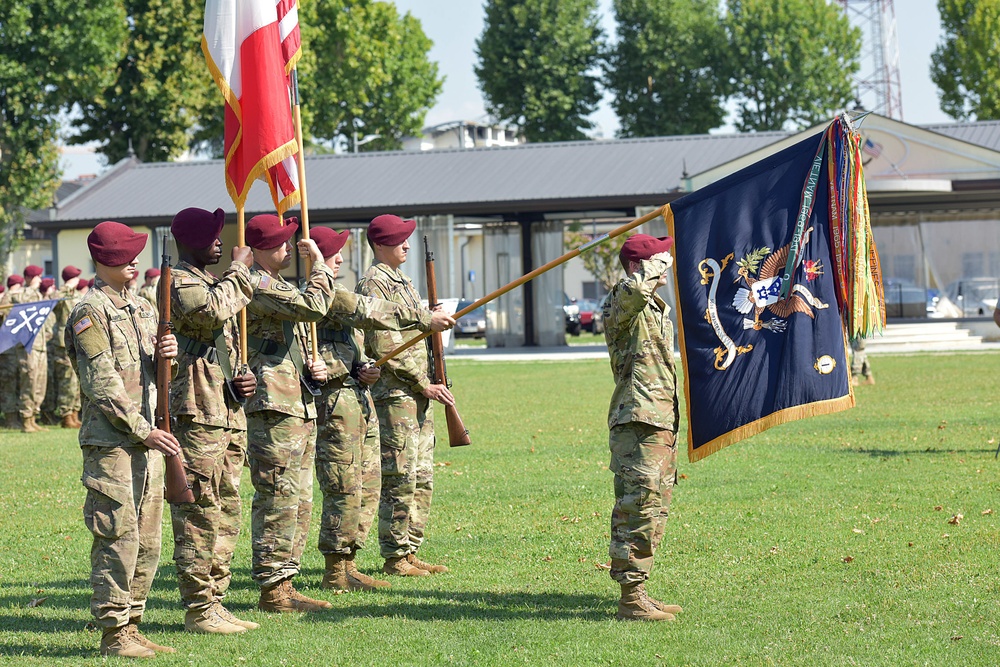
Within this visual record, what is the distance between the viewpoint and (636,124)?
71.2m

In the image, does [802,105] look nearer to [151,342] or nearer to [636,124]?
[636,124]

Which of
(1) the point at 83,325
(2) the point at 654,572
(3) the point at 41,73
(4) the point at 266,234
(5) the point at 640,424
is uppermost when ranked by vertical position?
(3) the point at 41,73

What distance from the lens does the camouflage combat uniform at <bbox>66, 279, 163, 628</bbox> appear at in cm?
656

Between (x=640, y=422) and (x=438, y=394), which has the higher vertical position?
(x=438, y=394)

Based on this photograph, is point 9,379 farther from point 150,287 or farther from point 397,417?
point 397,417

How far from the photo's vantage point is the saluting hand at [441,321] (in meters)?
8.07

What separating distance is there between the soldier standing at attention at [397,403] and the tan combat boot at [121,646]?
229cm

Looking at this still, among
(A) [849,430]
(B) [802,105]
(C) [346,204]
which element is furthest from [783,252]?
(B) [802,105]

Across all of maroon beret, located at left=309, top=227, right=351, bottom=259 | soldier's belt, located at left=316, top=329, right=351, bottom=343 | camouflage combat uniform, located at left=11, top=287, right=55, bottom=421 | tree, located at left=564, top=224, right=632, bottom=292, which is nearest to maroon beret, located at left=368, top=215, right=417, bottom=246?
maroon beret, located at left=309, top=227, right=351, bottom=259

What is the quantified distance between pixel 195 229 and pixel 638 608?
10.9 feet

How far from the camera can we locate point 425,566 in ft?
29.0

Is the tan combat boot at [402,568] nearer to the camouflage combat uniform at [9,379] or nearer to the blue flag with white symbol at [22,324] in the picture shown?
the blue flag with white symbol at [22,324]

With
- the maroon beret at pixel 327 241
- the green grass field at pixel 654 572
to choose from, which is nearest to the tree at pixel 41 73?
the green grass field at pixel 654 572

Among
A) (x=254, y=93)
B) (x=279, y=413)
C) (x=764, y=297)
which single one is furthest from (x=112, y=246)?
(x=764, y=297)
